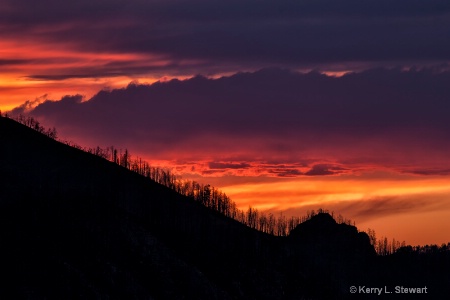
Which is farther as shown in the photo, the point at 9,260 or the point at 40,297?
the point at 9,260

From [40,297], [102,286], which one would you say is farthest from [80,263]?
[40,297]

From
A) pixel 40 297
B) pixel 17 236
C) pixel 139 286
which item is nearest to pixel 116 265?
pixel 139 286

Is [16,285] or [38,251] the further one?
[38,251]

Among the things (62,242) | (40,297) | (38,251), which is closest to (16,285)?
(40,297)

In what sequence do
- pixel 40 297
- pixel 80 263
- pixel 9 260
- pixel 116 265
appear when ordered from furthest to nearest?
pixel 116 265
pixel 80 263
pixel 9 260
pixel 40 297

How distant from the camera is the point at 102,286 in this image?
180875mm

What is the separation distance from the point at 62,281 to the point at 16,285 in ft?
36.8

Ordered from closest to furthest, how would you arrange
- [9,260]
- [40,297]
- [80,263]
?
1. [40,297]
2. [9,260]
3. [80,263]

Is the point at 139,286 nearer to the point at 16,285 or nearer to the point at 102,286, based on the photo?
the point at 102,286

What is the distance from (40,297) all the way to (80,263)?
26.9m

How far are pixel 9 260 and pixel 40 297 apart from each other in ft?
51.7

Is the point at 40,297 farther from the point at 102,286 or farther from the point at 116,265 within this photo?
the point at 116,265

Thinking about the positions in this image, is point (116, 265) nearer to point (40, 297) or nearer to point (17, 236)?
point (17, 236)

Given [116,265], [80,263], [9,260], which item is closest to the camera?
[9,260]
